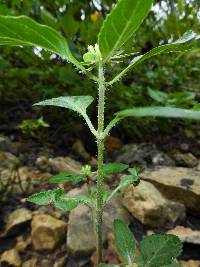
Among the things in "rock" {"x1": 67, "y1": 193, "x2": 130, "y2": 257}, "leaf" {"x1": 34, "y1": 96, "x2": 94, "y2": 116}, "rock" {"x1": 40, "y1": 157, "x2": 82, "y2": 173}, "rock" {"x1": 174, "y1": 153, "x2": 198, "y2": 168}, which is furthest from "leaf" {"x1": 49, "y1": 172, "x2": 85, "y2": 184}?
"rock" {"x1": 174, "y1": 153, "x2": 198, "y2": 168}

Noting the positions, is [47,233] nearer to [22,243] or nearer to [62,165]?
[22,243]

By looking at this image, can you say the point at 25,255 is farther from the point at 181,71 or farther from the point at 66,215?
the point at 181,71

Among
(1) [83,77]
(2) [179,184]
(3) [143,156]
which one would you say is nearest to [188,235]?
(2) [179,184]

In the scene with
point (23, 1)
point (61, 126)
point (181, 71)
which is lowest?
point (61, 126)

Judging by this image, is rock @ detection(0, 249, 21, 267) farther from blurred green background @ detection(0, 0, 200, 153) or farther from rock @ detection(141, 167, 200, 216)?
blurred green background @ detection(0, 0, 200, 153)

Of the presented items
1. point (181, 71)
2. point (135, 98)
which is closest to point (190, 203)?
point (135, 98)

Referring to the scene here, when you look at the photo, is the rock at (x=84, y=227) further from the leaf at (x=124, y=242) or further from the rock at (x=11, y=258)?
the leaf at (x=124, y=242)
